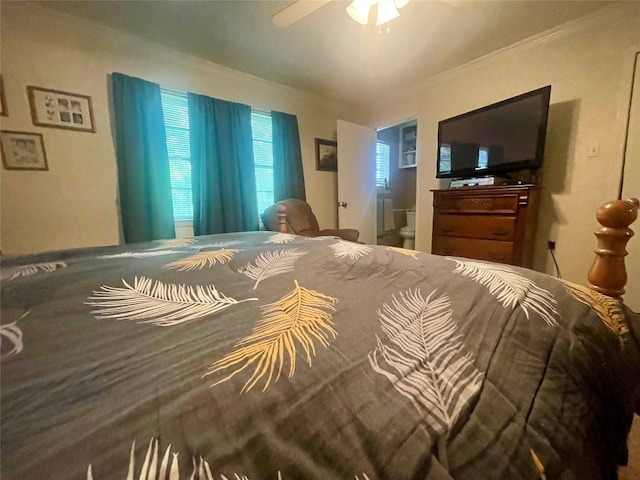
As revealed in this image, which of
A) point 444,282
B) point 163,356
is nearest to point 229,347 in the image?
point 163,356

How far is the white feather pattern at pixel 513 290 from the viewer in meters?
0.54

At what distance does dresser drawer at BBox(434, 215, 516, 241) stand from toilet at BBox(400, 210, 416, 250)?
4.84 feet

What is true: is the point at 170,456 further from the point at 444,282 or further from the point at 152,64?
the point at 152,64

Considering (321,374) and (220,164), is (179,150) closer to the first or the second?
(220,164)

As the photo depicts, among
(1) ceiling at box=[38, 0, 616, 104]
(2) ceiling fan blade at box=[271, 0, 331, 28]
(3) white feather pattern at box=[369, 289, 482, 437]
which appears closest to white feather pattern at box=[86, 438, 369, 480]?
(3) white feather pattern at box=[369, 289, 482, 437]

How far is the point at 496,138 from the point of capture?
232 cm

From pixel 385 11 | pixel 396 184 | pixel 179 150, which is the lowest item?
pixel 396 184

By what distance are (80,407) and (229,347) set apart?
0.19 metres

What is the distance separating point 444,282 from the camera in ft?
2.14

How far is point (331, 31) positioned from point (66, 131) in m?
2.25

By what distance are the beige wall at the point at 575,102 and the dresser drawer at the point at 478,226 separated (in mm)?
519

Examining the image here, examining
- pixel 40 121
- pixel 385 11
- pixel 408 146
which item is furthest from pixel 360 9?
pixel 408 146

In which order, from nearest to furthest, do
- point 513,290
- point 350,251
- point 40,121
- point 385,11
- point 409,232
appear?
point 513,290
point 350,251
point 385,11
point 40,121
point 409,232

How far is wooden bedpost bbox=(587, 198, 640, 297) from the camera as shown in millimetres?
729
